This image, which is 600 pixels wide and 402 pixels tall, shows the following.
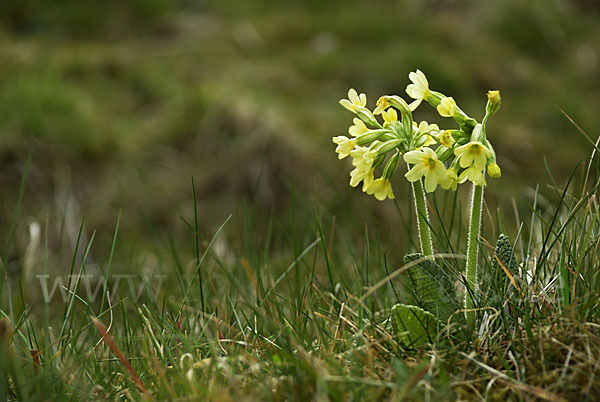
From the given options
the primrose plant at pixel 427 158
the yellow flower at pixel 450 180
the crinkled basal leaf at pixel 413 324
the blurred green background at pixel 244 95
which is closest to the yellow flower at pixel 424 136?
the primrose plant at pixel 427 158

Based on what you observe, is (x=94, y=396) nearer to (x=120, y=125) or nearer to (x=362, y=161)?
(x=362, y=161)

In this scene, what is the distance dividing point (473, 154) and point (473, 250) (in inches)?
9.9

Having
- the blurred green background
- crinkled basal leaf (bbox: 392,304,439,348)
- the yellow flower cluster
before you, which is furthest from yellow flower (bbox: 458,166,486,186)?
the blurred green background

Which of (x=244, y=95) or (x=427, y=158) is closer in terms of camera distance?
(x=427, y=158)

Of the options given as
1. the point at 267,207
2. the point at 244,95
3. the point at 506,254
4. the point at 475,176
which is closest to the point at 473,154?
the point at 475,176

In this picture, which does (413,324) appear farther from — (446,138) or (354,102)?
(354,102)

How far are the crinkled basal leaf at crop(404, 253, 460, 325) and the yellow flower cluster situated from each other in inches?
7.3

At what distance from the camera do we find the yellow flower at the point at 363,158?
4.33 feet

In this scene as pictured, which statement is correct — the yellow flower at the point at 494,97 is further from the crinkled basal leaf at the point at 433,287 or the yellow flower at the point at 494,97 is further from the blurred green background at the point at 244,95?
the blurred green background at the point at 244,95

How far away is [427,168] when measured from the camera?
4.22ft

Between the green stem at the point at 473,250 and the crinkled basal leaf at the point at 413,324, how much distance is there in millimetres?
104

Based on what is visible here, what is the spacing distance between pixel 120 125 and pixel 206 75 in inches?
43.2

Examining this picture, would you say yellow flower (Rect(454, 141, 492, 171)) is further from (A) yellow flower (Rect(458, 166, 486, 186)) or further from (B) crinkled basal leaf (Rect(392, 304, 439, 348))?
(B) crinkled basal leaf (Rect(392, 304, 439, 348))

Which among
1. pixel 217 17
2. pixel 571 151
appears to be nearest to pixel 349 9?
pixel 217 17
